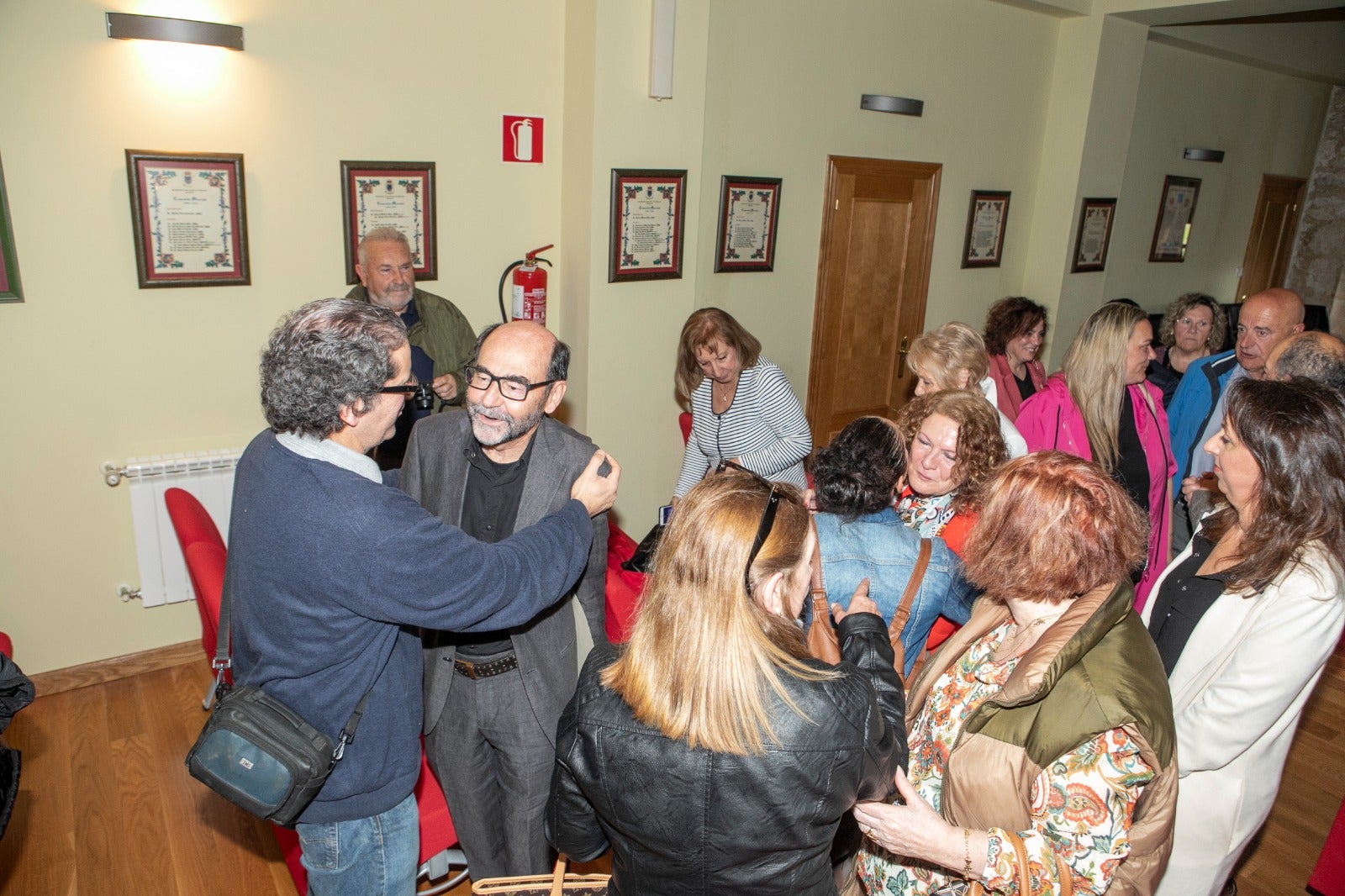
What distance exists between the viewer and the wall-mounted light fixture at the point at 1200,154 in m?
7.22

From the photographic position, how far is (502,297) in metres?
4.35

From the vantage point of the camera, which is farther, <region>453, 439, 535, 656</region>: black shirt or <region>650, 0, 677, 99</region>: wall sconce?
<region>650, 0, 677, 99</region>: wall sconce

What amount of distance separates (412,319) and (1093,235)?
5.06 metres

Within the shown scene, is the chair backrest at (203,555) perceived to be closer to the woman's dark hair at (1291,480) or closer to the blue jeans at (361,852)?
the blue jeans at (361,852)

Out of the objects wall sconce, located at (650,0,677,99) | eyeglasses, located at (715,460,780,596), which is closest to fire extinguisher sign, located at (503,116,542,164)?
wall sconce, located at (650,0,677,99)

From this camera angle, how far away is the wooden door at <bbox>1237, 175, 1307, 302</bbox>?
821 cm

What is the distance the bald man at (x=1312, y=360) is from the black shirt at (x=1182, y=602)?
1.29 metres

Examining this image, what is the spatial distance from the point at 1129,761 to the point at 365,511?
1.37 metres

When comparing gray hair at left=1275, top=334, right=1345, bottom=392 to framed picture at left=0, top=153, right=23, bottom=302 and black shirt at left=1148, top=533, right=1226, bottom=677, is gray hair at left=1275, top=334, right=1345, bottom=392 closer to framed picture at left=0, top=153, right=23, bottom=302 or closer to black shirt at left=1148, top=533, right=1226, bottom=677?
black shirt at left=1148, top=533, right=1226, bottom=677

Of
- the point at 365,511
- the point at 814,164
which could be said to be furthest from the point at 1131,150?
the point at 365,511

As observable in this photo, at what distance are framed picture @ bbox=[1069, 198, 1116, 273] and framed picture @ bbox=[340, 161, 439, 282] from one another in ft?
15.2

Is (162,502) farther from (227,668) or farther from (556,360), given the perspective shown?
(556,360)

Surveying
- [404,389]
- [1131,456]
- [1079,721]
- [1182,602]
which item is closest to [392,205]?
[404,389]

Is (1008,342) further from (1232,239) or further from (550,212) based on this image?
(1232,239)
